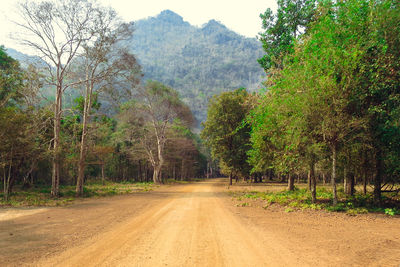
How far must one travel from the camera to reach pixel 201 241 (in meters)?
5.77

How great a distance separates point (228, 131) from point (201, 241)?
24.2m

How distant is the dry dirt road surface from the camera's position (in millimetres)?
4562

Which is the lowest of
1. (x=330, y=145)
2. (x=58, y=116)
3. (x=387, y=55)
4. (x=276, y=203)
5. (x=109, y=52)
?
(x=276, y=203)

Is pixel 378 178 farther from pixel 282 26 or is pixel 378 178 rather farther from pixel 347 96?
pixel 282 26

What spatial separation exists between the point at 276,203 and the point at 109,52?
→ 56.4 feet

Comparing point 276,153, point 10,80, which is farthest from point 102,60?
point 276,153

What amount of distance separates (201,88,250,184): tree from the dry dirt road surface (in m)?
19.9

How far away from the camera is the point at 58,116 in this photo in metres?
16.9

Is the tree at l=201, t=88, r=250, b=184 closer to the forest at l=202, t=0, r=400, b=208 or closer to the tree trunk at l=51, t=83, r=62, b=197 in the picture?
the forest at l=202, t=0, r=400, b=208

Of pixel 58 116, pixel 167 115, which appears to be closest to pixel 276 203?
pixel 58 116

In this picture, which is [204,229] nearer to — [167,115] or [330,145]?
[330,145]

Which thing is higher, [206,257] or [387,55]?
[387,55]

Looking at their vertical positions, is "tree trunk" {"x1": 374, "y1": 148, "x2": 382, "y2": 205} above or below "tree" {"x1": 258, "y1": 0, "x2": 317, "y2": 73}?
below

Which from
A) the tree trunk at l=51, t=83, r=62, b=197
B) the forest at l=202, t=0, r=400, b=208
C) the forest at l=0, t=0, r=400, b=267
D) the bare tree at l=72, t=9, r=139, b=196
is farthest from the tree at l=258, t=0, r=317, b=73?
the tree trunk at l=51, t=83, r=62, b=197
